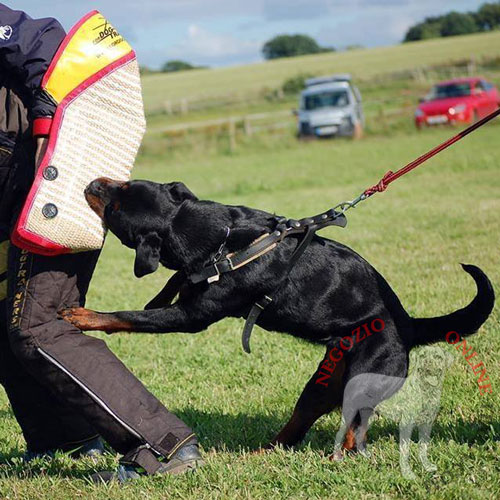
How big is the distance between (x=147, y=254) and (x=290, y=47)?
106253mm

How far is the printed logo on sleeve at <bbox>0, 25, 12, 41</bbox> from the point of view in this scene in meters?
2.95

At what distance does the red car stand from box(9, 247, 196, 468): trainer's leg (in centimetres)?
2178

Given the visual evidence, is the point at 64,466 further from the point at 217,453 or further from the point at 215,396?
the point at 215,396

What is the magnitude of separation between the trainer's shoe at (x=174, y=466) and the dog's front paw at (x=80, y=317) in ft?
1.90

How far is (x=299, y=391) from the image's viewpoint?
4.40 meters

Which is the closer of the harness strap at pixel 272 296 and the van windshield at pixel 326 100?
the harness strap at pixel 272 296

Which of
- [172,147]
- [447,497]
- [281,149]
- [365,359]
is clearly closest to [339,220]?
[365,359]

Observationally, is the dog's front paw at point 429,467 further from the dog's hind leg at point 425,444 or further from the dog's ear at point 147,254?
the dog's ear at point 147,254

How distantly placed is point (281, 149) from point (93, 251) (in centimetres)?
2130

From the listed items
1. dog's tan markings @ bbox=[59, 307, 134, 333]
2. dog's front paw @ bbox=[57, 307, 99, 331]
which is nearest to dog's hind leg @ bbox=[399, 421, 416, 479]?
dog's tan markings @ bbox=[59, 307, 134, 333]

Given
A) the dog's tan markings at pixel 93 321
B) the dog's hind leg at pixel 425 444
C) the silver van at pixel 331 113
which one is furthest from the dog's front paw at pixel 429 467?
the silver van at pixel 331 113

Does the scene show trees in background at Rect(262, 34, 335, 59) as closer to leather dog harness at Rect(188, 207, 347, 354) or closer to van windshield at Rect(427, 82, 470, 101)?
van windshield at Rect(427, 82, 470, 101)

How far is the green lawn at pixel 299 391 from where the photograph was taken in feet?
10.0

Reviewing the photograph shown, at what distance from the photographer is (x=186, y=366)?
501 centimetres
